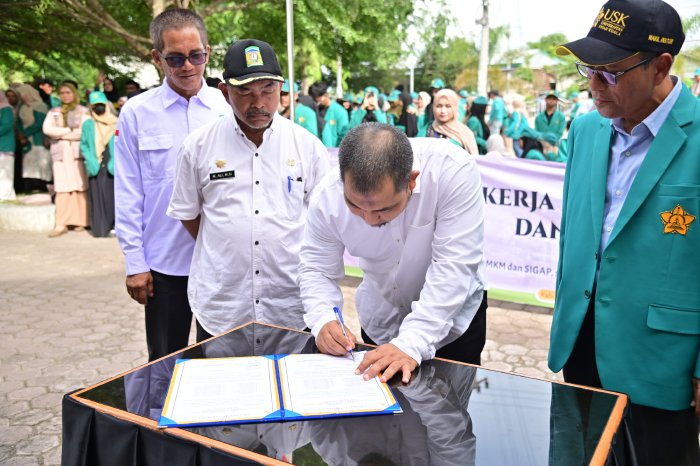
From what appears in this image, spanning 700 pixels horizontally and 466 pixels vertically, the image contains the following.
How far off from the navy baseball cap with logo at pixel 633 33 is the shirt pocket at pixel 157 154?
1.73 m

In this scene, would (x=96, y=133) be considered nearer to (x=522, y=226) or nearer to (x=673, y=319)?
(x=522, y=226)

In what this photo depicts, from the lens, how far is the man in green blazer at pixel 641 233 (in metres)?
1.77

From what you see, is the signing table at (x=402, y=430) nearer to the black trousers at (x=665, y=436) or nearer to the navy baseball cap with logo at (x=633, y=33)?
the black trousers at (x=665, y=436)

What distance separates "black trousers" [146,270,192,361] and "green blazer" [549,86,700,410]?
1667mm

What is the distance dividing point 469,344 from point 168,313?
1.36 meters

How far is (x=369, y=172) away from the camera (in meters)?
1.64

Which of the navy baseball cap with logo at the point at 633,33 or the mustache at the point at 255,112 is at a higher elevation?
the navy baseball cap with logo at the point at 633,33

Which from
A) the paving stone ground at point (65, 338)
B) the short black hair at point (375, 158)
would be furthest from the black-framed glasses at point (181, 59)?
the paving stone ground at point (65, 338)

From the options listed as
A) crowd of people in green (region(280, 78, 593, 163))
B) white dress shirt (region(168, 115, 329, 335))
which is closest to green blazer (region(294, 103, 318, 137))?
crowd of people in green (region(280, 78, 593, 163))

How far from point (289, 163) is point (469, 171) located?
2.77 ft

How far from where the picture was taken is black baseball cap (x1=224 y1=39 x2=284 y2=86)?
2.28 m

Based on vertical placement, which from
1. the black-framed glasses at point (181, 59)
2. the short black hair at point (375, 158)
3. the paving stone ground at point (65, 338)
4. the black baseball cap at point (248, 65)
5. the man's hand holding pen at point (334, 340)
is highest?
the black-framed glasses at point (181, 59)

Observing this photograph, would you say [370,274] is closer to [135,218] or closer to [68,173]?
[135,218]

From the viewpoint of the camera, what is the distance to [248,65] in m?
2.29
